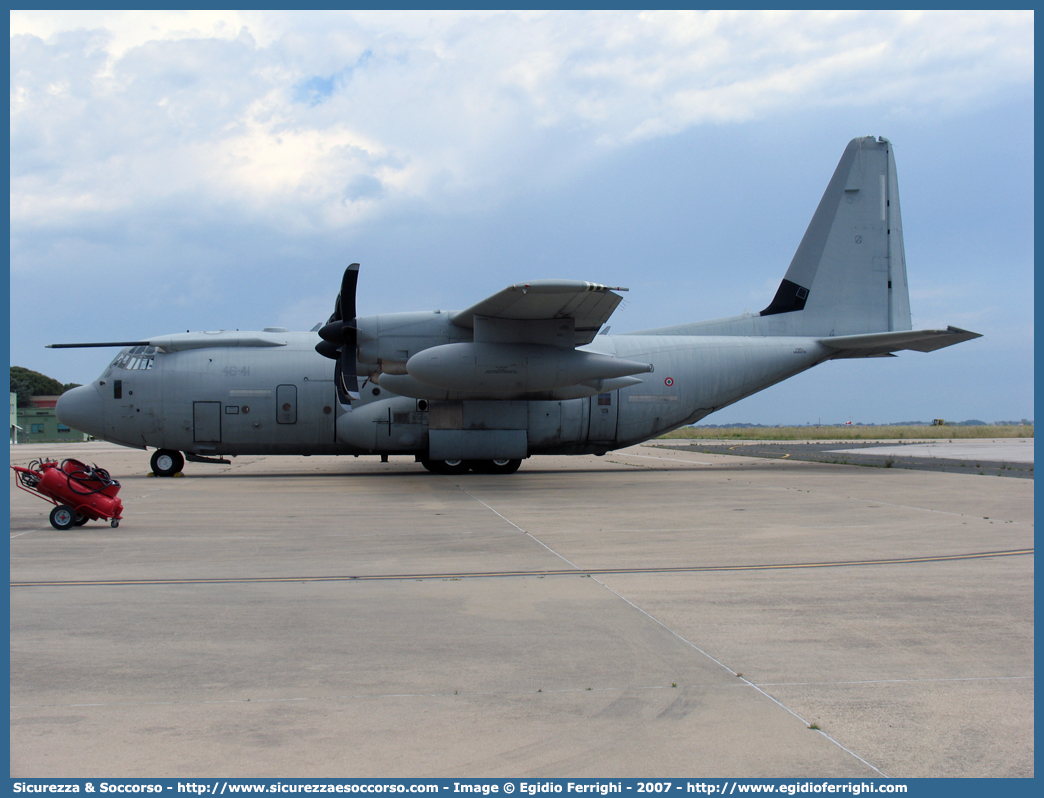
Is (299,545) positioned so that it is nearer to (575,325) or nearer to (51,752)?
(51,752)

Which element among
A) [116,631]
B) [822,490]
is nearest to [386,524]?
[116,631]

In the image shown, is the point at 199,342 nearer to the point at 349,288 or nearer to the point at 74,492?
the point at 349,288

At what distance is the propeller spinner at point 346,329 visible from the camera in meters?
18.9

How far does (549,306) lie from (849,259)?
1160cm

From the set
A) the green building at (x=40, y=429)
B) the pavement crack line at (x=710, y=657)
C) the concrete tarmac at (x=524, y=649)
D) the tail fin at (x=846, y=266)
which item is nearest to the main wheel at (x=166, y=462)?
the concrete tarmac at (x=524, y=649)

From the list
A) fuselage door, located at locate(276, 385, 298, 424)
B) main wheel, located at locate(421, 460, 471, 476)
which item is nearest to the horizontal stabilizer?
fuselage door, located at locate(276, 385, 298, 424)

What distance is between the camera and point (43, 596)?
22.8ft

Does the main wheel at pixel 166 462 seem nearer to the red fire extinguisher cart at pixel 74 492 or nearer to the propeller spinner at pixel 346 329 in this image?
the propeller spinner at pixel 346 329

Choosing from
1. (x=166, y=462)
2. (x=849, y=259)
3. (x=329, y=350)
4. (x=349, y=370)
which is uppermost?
(x=849, y=259)

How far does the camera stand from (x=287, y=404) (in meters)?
21.8

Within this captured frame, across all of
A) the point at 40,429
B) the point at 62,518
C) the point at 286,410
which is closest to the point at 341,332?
the point at 286,410

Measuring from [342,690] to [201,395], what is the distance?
62.2 ft

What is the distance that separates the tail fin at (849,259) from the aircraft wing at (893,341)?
0.67 metres

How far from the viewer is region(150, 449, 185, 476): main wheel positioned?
73.5 ft
